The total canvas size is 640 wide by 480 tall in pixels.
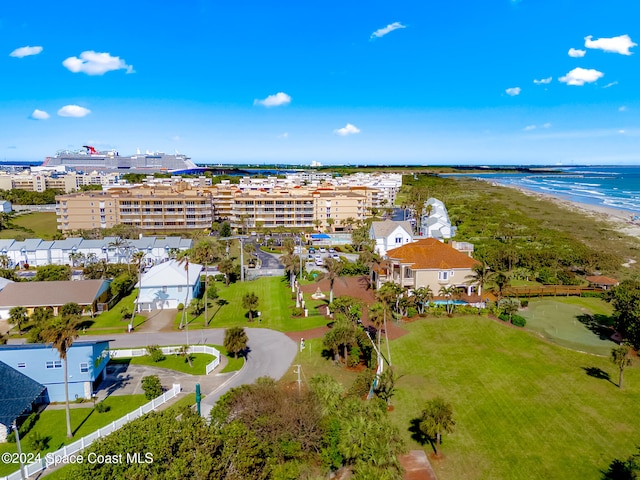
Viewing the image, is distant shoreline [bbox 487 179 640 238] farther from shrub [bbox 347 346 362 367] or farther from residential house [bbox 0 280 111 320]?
residential house [bbox 0 280 111 320]

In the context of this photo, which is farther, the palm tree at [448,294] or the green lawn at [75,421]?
the palm tree at [448,294]

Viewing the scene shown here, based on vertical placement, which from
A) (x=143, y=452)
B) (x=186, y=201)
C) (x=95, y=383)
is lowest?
(x=95, y=383)

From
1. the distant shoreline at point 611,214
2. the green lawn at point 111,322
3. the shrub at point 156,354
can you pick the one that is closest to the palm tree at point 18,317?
the green lawn at point 111,322

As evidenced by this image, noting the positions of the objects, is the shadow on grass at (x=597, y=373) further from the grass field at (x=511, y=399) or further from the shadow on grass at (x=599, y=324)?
the shadow on grass at (x=599, y=324)

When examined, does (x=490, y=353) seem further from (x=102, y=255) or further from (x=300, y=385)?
(x=102, y=255)

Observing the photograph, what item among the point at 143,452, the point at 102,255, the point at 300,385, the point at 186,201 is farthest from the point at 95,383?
the point at 186,201

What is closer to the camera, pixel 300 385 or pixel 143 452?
pixel 143 452
